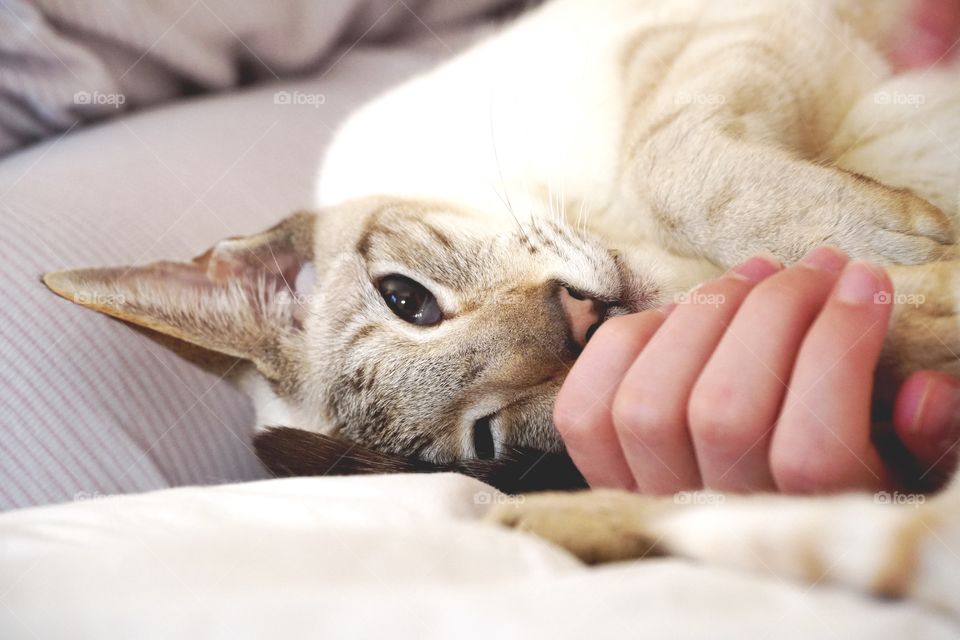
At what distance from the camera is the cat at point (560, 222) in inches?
41.7

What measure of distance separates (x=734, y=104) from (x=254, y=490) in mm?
983

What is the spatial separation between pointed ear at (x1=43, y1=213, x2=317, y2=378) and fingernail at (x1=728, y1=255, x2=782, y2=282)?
33.1 inches

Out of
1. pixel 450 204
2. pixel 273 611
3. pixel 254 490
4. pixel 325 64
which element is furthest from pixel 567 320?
pixel 325 64

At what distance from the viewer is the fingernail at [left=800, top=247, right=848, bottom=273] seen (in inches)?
33.4

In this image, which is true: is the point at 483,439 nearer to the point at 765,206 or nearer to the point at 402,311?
the point at 402,311

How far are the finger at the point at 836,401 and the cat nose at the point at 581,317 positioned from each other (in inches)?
14.9

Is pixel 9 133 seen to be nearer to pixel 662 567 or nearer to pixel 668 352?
pixel 668 352

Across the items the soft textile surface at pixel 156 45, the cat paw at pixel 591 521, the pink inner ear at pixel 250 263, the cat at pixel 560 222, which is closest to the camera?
the cat paw at pixel 591 521

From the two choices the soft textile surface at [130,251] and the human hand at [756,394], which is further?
the soft textile surface at [130,251]

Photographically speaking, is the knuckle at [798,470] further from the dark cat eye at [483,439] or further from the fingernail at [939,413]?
the dark cat eye at [483,439]

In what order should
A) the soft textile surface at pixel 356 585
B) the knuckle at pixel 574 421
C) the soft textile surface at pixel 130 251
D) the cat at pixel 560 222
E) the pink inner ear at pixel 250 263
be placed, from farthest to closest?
the pink inner ear at pixel 250 263 → the soft textile surface at pixel 130 251 → the cat at pixel 560 222 → the knuckle at pixel 574 421 → the soft textile surface at pixel 356 585

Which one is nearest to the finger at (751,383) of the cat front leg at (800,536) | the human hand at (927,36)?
the cat front leg at (800,536)

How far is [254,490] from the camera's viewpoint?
82 centimetres

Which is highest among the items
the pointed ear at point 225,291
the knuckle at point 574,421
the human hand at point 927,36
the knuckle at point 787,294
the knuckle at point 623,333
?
the human hand at point 927,36
